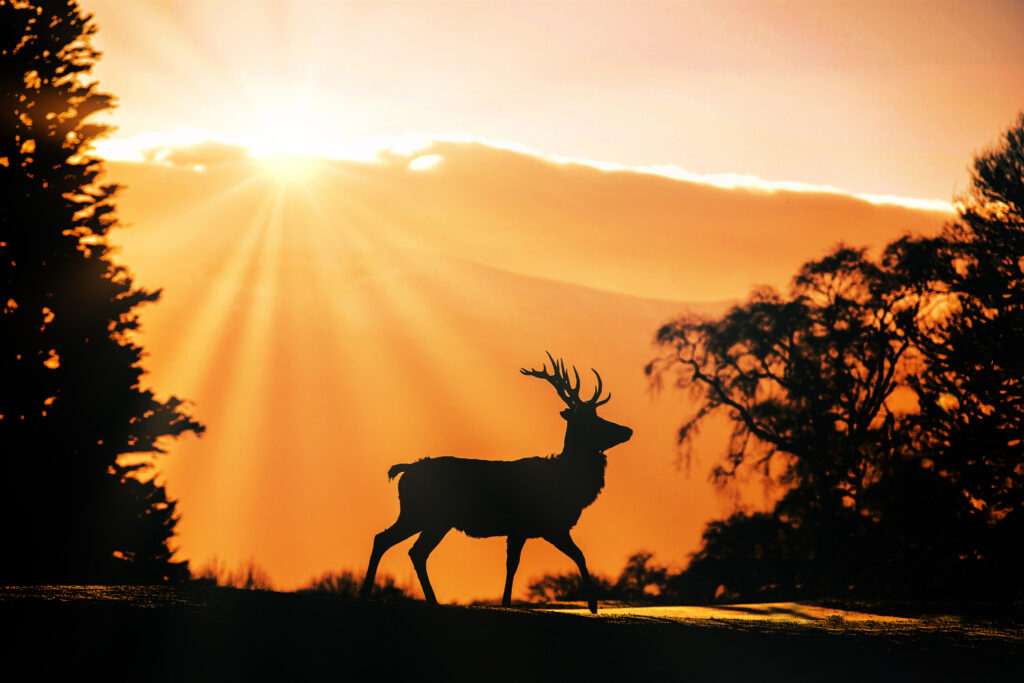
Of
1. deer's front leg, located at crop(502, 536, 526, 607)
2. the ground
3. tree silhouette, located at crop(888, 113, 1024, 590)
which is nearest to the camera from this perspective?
the ground

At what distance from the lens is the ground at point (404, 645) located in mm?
8367

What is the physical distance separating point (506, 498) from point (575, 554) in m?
1.19

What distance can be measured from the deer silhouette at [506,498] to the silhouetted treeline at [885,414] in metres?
14.5

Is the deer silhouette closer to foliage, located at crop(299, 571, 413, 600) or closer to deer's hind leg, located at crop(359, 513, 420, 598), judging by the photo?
deer's hind leg, located at crop(359, 513, 420, 598)

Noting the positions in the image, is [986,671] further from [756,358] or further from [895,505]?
[756,358]

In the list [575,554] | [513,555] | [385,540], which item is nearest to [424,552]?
[385,540]

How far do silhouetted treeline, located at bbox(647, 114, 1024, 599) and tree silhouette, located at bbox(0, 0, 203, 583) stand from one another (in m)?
17.5

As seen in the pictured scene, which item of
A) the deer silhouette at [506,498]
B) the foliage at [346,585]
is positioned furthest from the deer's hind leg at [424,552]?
the foliage at [346,585]

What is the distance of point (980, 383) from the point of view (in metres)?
23.3

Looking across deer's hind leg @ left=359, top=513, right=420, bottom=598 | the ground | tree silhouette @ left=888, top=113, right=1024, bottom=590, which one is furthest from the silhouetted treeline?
deer's hind leg @ left=359, top=513, right=420, bottom=598

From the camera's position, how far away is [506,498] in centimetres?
1255

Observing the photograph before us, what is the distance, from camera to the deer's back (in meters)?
12.1

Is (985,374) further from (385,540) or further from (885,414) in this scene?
(385,540)

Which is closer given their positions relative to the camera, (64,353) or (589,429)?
(589,429)
